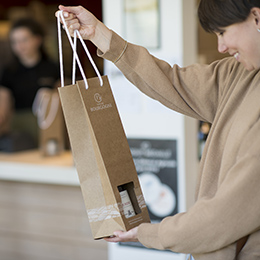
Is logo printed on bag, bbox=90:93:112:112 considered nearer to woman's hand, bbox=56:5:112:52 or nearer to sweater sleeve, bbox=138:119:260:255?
woman's hand, bbox=56:5:112:52

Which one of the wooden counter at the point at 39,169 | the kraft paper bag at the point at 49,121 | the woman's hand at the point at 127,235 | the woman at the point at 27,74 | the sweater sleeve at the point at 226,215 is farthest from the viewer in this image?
the woman at the point at 27,74

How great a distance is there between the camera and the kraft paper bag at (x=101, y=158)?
1.26 meters

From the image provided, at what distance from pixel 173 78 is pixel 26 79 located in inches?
105

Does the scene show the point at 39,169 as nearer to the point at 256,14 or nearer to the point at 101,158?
the point at 101,158

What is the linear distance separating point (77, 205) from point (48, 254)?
1.38ft

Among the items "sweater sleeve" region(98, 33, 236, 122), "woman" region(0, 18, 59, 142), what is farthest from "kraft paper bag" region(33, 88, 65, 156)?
"sweater sleeve" region(98, 33, 236, 122)

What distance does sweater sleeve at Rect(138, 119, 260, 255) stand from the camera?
1.04 m

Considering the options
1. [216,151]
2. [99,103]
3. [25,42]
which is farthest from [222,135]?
[25,42]

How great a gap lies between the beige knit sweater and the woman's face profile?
8.49ft

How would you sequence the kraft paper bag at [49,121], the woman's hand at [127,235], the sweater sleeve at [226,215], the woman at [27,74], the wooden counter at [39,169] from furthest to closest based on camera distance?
the woman at [27,74]
the kraft paper bag at [49,121]
the wooden counter at [39,169]
the woman's hand at [127,235]
the sweater sleeve at [226,215]

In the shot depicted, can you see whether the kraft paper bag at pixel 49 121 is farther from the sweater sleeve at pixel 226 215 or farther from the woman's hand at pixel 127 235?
the sweater sleeve at pixel 226 215

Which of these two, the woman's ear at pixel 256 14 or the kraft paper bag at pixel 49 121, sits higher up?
the woman's ear at pixel 256 14

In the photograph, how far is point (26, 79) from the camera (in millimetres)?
3861

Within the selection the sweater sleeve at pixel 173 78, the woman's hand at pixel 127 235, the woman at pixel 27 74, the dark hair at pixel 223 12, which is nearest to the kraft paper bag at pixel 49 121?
the woman at pixel 27 74
